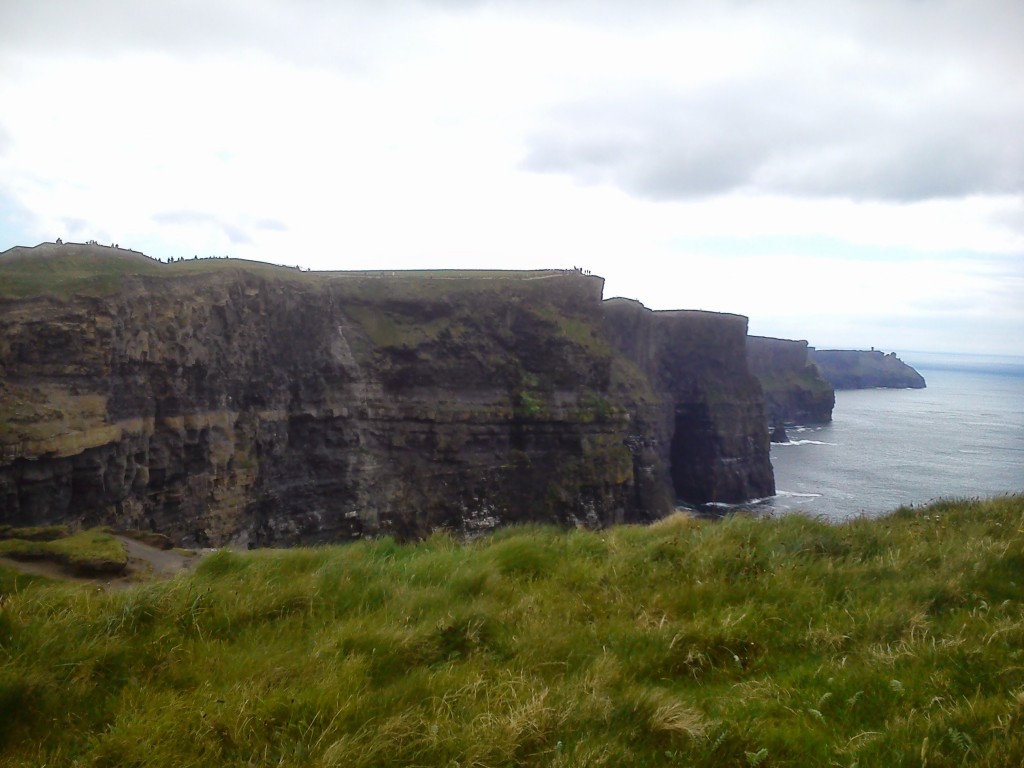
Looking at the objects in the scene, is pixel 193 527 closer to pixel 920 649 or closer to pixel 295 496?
pixel 295 496

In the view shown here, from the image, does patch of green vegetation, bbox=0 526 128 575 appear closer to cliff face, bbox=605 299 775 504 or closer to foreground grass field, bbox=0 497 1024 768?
foreground grass field, bbox=0 497 1024 768

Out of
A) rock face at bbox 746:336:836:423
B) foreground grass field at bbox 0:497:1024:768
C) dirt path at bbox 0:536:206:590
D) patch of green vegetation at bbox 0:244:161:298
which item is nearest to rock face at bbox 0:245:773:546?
patch of green vegetation at bbox 0:244:161:298

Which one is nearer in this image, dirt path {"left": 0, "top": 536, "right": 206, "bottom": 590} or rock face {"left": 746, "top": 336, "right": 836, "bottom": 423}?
dirt path {"left": 0, "top": 536, "right": 206, "bottom": 590}

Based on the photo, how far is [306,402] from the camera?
38500 millimetres

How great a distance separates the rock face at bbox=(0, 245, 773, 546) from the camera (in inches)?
1007

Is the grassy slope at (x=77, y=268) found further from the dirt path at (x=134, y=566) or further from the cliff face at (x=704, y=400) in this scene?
the cliff face at (x=704, y=400)

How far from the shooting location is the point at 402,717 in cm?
389

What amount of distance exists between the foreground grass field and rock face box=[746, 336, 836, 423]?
117275mm

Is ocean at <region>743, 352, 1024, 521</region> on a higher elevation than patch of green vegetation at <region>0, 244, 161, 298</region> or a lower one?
lower

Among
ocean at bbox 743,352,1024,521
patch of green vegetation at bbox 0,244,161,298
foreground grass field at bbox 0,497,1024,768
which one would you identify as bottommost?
ocean at bbox 743,352,1024,521

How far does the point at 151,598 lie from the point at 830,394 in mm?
132256

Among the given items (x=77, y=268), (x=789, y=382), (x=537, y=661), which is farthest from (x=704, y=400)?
(x=537, y=661)

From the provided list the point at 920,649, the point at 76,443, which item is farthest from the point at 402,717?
the point at 76,443

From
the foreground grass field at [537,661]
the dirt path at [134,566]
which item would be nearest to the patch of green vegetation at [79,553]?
the dirt path at [134,566]
